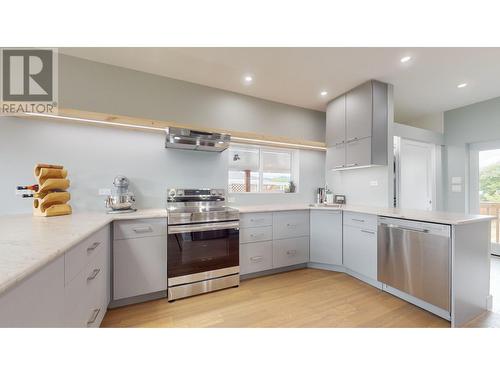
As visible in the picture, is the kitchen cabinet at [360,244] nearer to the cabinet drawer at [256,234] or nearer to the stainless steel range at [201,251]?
the cabinet drawer at [256,234]

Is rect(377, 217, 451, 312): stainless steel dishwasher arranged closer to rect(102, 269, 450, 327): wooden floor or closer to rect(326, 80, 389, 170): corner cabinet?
rect(102, 269, 450, 327): wooden floor

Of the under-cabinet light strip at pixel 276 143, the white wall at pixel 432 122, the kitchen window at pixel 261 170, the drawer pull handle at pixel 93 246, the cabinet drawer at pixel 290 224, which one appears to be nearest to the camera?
the drawer pull handle at pixel 93 246

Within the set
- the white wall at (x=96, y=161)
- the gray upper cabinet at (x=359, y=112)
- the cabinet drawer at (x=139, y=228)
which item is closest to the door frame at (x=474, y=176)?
the gray upper cabinet at (x=359, y=112)

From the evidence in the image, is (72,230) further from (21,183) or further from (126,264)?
(21,183)

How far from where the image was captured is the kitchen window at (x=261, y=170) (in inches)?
117

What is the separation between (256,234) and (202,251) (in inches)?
28.5

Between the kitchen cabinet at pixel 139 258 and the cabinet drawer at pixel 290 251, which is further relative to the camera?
the cabinet drawer at pixel 290 251

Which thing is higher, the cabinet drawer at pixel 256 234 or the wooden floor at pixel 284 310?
the cabinet drawer at pixel 256 234

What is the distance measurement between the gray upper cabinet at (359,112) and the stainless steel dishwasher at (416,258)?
121 cm

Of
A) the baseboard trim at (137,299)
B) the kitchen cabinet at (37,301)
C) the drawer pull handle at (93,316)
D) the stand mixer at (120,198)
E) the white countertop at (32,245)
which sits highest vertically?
the stand mixer at (120,198)

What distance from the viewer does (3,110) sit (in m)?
1.76

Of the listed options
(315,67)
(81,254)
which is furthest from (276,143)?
(81,254)
